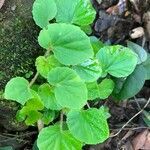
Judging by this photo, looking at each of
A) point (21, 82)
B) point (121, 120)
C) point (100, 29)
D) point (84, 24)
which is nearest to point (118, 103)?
point (121, 120)

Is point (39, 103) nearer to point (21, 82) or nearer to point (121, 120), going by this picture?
point (21, 82)

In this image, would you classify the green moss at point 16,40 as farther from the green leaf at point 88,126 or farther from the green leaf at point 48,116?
the green leaf at point 88,126

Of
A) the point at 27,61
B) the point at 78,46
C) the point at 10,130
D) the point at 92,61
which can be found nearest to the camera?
the point at 78,46

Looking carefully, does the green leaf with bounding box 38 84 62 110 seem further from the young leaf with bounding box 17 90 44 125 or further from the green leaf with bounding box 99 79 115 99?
the green leaf with bounding box 99 79 115 99

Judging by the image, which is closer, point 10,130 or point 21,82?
point 21,82

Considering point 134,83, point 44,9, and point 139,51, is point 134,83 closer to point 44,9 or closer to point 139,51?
point 139,51

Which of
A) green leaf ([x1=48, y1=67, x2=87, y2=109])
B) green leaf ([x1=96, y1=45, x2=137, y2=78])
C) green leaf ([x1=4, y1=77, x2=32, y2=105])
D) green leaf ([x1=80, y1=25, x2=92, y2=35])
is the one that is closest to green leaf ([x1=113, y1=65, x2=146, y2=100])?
green leaf ([x1=96, y1=45, x2=137, y2=78])
